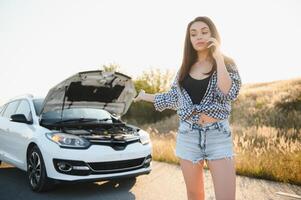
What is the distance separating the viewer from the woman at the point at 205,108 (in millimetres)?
2752

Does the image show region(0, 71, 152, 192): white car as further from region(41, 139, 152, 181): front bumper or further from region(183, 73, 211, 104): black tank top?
region(183, 73, 211, 104): black tank top

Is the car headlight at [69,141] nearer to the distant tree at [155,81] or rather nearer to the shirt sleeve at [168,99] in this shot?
the shirt sleeve at [168,99]

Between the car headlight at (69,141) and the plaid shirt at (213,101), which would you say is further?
the car headlight at (69,141)

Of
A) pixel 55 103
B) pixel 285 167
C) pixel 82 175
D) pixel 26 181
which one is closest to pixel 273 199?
pixel 285 167

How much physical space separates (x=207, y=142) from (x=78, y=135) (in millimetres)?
3467

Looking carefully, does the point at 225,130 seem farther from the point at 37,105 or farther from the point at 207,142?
the point at 37,105

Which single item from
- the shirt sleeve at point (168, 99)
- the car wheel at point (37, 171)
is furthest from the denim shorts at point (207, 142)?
the car wheel at point (37, 171)

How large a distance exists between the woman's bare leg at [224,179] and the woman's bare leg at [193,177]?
0.62ft

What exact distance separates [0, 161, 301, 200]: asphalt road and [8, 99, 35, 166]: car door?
0.54m

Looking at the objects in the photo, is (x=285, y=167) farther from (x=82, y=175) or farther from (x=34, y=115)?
(x=34, y=115)

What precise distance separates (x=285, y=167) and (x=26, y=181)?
4.87 meters

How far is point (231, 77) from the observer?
9.18ft

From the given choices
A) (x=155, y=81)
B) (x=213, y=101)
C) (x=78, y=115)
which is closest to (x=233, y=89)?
(x=213, y=101)

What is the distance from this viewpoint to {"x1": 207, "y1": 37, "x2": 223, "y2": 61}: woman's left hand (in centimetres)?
270
